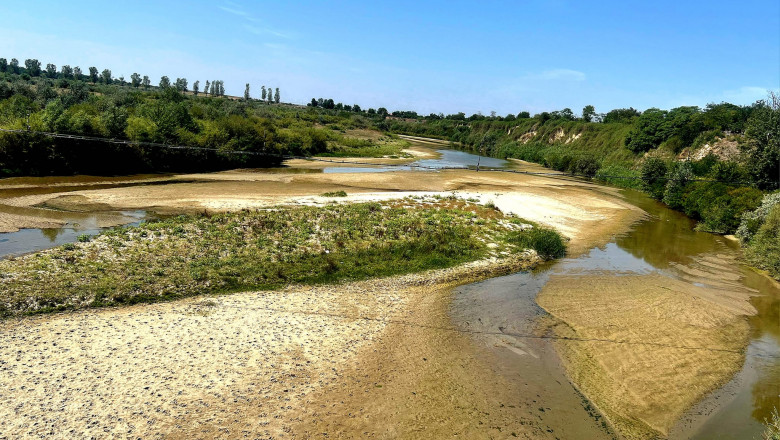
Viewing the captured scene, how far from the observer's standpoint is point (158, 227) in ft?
77.5

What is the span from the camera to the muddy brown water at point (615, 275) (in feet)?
37.8

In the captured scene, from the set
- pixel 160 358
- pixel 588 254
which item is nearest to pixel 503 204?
pixel 588 254

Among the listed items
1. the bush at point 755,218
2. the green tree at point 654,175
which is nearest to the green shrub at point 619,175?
the green tree at point 654,175

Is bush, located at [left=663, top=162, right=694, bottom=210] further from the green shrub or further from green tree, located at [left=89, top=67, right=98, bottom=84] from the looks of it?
green tree, located at [left=89, top=67, right=98, bottom=84]

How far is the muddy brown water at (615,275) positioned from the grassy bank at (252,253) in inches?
127

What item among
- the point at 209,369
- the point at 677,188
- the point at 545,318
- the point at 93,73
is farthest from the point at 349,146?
the point at 93,73

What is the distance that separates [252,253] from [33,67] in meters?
183

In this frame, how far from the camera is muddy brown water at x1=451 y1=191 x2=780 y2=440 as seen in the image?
11531 mm

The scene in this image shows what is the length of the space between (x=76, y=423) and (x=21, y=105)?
158ft

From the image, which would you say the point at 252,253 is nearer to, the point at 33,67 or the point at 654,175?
the point at 654,175

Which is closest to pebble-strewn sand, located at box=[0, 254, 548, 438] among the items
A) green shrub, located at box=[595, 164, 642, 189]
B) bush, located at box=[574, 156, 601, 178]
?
green shrub, located at box=[595, 164, 642, 189]

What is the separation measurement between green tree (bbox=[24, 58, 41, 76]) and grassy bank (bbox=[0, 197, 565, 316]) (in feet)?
557

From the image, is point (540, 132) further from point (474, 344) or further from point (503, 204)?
point (474, 344)

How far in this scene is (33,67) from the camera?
149 m
